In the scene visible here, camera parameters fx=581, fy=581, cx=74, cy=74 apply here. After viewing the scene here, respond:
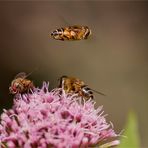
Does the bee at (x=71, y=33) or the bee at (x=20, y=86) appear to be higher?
the bee at (x=71, y=33)

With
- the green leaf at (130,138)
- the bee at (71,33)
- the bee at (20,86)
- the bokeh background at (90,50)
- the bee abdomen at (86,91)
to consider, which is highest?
the bokeh background at (90,50)

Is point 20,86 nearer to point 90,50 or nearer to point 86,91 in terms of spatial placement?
point 86,91

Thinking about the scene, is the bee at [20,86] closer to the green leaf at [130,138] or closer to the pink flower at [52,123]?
the pink flower at [52,123]

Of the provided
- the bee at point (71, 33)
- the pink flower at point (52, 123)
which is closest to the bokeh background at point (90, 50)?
the bee at point (71, 33)

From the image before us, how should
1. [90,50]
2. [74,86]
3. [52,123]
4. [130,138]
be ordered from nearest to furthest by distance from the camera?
[52,123] → [130,138] → [74,86] → [90,50]

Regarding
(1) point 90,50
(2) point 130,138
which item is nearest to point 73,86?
(2) point 130,138
